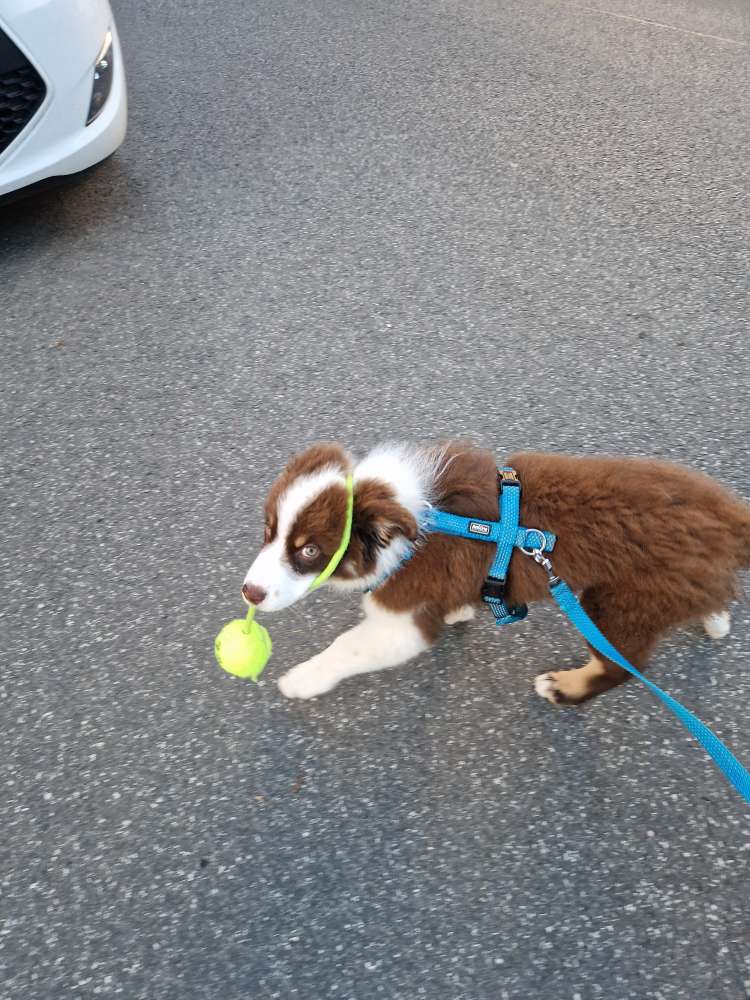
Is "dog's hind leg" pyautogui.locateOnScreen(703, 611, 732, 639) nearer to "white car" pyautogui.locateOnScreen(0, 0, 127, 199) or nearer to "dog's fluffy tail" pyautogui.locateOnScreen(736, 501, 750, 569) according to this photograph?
"dog's fluffy tail" pyautogui.locateOnScreen(736, 501, 750, 569)

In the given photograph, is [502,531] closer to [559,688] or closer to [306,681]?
[559,688]

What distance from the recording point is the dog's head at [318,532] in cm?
203

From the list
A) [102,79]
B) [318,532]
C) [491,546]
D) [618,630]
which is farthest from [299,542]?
[102,79]

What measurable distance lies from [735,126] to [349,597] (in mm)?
4214

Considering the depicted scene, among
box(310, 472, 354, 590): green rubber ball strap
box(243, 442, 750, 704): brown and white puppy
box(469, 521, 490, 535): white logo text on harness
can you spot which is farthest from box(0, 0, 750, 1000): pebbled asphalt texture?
box(469, 521, 490, 535): white logo text on harness

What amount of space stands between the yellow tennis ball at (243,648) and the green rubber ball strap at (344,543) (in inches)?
8.8

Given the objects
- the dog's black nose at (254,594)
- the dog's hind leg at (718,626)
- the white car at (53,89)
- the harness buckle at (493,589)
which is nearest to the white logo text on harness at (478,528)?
the harness buckle at (493,589)

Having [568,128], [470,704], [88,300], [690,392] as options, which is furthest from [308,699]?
[568,128]

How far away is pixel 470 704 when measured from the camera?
2.43m

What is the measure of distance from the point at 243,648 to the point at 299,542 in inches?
14.8

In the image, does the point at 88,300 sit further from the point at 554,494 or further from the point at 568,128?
the point at 568,128

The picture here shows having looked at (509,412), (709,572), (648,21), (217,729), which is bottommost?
(217,729)

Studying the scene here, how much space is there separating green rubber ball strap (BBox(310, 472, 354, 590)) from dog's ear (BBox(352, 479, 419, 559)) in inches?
0.8

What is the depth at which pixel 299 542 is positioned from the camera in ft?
6.70
